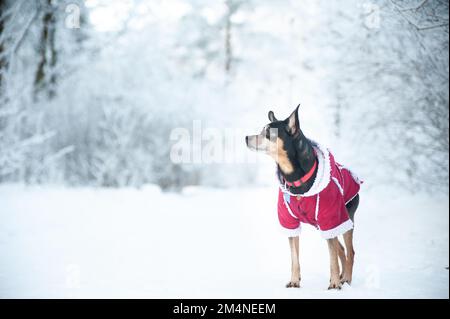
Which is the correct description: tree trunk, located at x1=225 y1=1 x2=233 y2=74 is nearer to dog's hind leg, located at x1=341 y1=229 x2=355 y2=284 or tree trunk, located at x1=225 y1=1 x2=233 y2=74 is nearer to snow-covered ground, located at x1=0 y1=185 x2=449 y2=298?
snow-covered ground, located at x1=0 y1=185 x2=449 y2=298

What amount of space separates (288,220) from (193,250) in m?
2.61

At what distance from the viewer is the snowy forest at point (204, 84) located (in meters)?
4.75

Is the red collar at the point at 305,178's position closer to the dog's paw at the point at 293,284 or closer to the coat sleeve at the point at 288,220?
the coat sleeve at the point at 288,220

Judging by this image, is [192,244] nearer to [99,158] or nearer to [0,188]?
[0,188]

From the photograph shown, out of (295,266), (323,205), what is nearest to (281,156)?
(323,205)

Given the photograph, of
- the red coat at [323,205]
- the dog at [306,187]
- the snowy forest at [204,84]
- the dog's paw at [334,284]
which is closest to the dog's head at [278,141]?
the dog at [306,187]

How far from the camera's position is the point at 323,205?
285 cm

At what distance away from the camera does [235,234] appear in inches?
264

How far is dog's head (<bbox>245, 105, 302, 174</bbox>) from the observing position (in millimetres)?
2613

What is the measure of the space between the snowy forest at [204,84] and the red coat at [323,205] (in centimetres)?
145

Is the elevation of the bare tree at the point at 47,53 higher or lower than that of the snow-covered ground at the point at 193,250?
higher

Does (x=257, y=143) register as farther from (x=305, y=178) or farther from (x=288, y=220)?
(x=288, y=220)

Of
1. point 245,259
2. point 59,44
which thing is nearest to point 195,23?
point 59,44
